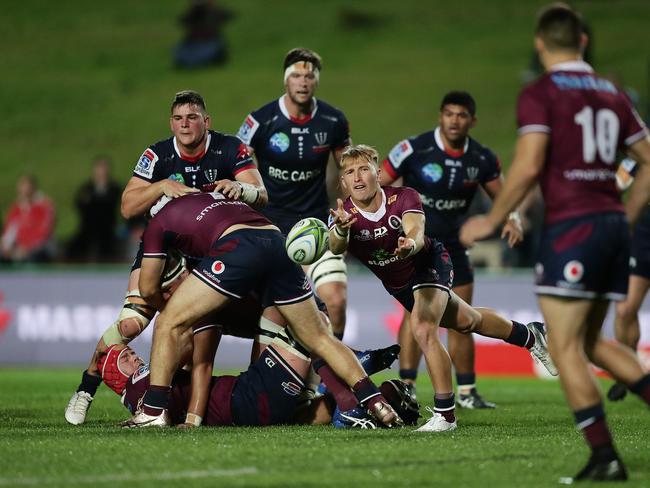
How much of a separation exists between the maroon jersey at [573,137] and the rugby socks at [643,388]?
0.88 meters

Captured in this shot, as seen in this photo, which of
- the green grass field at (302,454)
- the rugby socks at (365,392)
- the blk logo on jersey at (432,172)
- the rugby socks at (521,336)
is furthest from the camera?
the blk logo on jersey at (432,172)

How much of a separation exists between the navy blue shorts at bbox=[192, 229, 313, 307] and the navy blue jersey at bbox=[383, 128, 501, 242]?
277 centimetres

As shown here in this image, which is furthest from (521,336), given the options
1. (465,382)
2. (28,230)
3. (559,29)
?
(28,230)

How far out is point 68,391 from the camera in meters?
11.9

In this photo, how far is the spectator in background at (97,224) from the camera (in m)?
17.8

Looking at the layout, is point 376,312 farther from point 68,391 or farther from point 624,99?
point 624,99

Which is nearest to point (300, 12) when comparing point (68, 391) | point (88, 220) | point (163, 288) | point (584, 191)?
point (88, 220)

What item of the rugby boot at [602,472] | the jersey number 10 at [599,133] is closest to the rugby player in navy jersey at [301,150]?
the jersey number 10 at [599,133]

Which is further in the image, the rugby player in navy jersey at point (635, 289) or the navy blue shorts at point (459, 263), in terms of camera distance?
the rugby player in navy jersey at point (635, 289)

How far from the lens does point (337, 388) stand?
26.4 ft

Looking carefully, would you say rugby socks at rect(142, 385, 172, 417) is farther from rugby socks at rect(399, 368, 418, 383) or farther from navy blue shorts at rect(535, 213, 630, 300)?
rugby socks at rect(399, 368, 418, 383)

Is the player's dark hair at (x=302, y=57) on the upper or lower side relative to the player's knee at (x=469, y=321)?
upper

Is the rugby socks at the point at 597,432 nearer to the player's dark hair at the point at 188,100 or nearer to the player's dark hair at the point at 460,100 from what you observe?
the player's dark hair at the point at 188,100

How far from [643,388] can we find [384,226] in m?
2.59
